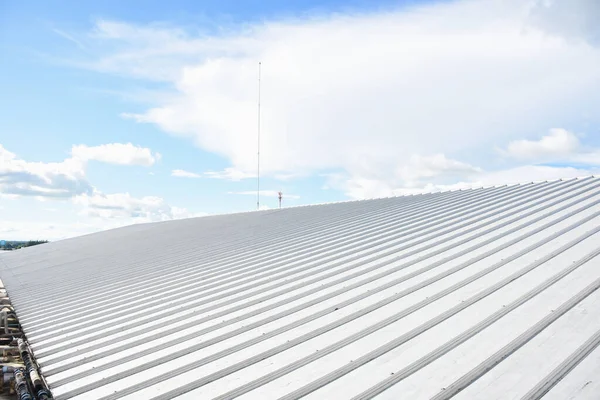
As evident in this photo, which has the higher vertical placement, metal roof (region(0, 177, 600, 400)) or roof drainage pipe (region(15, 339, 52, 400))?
metal roof (region(0, 177, 600, 400))

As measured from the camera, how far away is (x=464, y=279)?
232 inches

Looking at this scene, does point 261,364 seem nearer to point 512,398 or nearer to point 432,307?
point 432,307

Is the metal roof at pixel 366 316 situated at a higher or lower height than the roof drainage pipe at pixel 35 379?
higher

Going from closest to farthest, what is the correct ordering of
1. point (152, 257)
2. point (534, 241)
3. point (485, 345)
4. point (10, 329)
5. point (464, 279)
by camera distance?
point (485, 345), point (464, 279), point (534, 241), point (10, 329), point (152, 257)

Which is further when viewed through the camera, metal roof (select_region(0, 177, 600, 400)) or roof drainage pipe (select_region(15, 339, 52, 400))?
roof drainage pipe (select_region(15, 339, 52, 400))

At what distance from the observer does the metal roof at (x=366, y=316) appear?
12.9 feet

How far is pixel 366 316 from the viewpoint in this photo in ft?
17.7

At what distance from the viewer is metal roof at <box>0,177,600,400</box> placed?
155 inches

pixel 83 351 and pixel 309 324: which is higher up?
pixel 309 324

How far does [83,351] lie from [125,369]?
134cm

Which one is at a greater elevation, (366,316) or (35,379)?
(366,316)

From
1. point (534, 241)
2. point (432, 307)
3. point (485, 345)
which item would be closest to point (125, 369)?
point (432, 307)

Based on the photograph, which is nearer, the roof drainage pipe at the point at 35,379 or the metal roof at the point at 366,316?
the metal roof at the point at 366,316

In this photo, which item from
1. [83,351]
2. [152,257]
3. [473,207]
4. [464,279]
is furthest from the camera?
[152,257]
